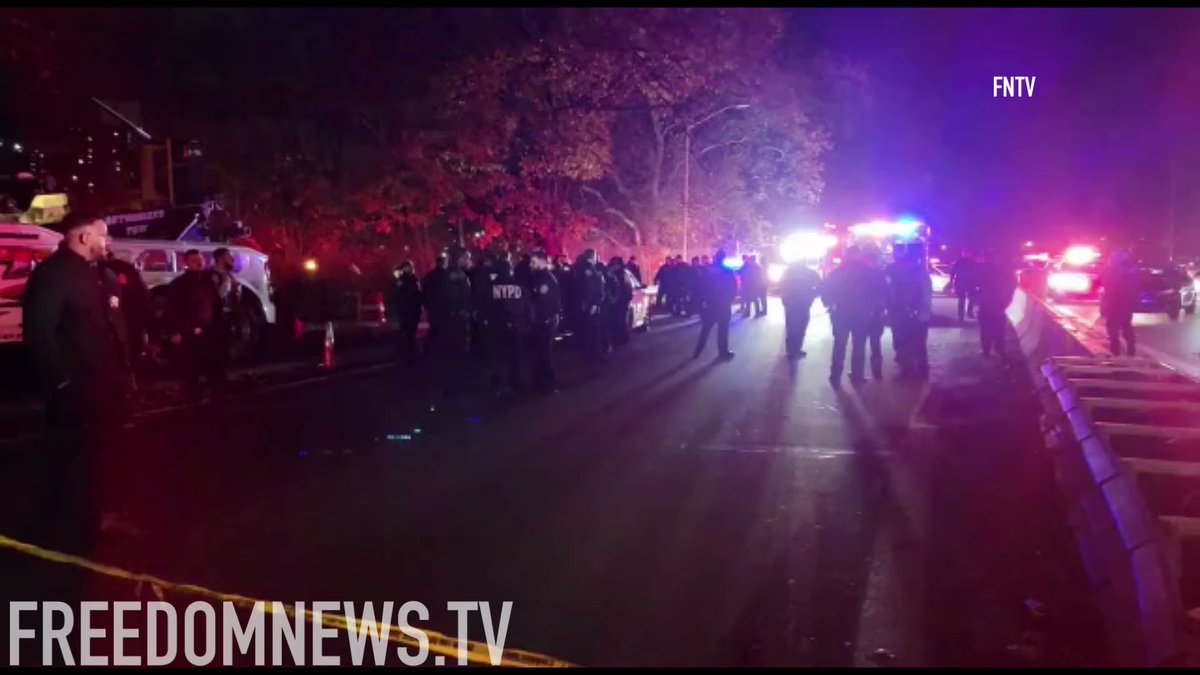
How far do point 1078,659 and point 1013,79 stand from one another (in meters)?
34.6

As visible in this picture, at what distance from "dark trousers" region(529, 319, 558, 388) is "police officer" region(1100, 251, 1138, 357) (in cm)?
803

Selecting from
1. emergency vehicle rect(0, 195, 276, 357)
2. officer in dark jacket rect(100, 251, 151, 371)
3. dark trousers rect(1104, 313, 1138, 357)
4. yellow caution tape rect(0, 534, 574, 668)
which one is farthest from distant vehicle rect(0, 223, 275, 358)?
dark trousers rect(1104, 313, 1138, 357)

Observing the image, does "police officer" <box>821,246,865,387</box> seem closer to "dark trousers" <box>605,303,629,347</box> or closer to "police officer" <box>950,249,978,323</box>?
"dark trousers" <box>605,303,629,347</box>

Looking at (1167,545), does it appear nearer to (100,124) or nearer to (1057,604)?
(1057,604)

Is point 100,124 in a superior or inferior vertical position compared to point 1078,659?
superior

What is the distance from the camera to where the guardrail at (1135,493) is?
196 inches

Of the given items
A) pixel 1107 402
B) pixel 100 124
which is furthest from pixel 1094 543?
pixel 100 124

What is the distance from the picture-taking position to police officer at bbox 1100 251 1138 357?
16047mm

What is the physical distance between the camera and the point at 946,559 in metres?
6.64

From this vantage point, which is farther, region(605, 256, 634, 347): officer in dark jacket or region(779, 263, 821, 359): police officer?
region(605, 256, 634, 347): officer in dark jacket

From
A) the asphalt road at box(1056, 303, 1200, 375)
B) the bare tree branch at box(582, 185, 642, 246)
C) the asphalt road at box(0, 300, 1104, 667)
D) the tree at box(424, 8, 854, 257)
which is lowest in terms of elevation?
the asphalt road at box(1056, 303, 1200, 375)

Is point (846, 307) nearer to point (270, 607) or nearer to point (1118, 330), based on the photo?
point (1118, 330)

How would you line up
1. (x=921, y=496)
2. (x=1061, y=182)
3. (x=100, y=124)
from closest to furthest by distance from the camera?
(x=921, y=496), (x=100, y=124), (x=1061, y=182)

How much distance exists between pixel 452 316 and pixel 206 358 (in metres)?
3.65
